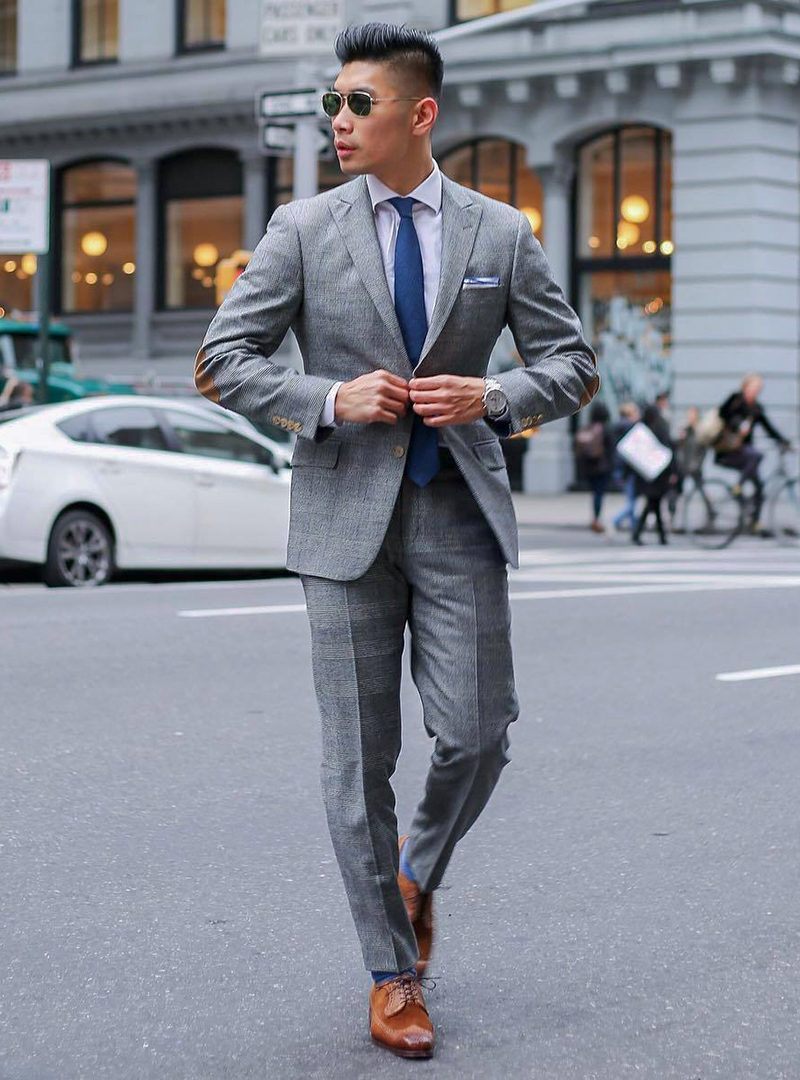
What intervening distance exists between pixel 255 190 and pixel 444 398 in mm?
26731

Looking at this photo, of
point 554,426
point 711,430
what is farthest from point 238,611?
point 554,426

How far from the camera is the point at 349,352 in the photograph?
12.5 ft

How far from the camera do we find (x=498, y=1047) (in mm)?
3846

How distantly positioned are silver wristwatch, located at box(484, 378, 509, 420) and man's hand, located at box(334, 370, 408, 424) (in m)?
0.17

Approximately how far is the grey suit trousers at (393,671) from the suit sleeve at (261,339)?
32 centimetres

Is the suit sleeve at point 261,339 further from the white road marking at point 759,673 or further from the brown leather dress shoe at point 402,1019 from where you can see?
the white road marking at point 759,673

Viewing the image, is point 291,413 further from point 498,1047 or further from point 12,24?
point 12,24

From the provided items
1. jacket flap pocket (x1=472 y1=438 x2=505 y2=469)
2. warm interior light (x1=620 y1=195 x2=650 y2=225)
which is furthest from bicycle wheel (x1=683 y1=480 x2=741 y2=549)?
jacket flap pocket (x1=472 y1=438 x2=505 y2=469)

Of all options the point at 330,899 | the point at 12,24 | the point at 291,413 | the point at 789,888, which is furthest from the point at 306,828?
the point at 12,24

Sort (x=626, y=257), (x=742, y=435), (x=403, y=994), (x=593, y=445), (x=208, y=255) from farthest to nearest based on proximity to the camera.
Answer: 1. (x=208, y=255)
2. (x=626, y=257)
3. (x=593, y=445)
4. (x=742, y=435)
5. (x=403, y=994)

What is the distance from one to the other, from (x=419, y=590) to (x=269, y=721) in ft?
13.0

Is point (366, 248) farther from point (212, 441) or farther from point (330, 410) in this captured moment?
point (212, 441)

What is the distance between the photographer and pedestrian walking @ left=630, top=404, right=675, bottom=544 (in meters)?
19.2

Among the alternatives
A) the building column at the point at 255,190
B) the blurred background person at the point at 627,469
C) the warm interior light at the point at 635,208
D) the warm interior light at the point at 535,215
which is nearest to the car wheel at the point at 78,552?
the blurred background person at the point at 627,469
